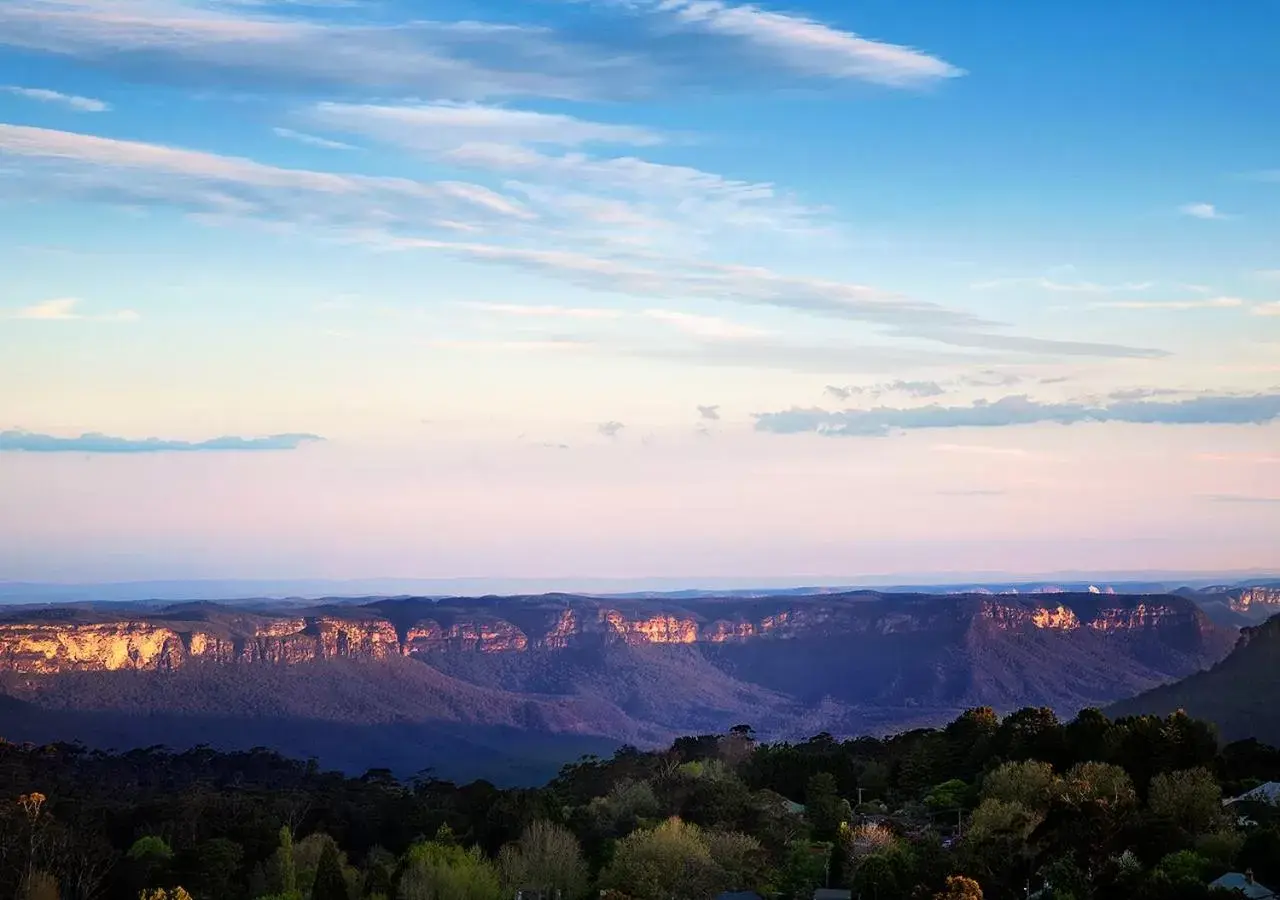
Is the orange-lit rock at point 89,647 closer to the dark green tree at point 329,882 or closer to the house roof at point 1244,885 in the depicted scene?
the dark green tree at point 329,882

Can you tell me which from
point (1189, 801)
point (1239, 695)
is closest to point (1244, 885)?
point (1189, 801)

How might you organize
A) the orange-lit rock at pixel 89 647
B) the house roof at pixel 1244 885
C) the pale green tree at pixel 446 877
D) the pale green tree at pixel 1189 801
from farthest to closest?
the orange-lit rock at pixel 89 647, the pale green tree at pixel 446 877, the pale green tree at pixel 1189 801, the house roof at pixel 1244 885

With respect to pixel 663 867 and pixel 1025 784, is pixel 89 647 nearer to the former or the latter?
pixel 663 867

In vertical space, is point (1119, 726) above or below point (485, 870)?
above

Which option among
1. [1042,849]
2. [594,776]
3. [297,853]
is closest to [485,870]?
[297,853]

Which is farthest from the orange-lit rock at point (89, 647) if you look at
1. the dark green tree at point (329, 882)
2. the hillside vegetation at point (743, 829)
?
the dark green tree at point (329, 882)

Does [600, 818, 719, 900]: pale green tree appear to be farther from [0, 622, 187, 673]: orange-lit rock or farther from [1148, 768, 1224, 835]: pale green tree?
[0, 622, 187, 673]: orange-lit rock

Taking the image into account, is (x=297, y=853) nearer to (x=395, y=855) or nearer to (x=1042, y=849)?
(x=395, y=855)

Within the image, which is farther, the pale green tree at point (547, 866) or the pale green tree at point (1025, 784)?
the pale green tree at point (547, 866)
